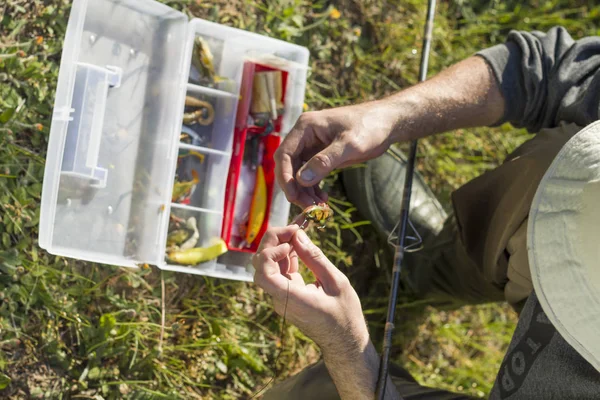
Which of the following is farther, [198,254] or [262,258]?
[198,254]

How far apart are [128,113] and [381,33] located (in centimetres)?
113

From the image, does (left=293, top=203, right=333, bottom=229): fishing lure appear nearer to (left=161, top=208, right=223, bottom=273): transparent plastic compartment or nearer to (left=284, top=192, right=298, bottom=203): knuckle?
(left=284, top=192, right=298, bottom=203): knuckle

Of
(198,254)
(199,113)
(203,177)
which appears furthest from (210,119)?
(198,254)

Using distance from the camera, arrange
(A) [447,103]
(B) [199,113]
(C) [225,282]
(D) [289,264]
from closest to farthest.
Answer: (D) [289,264]
(A) [447,103]
(B) [199,113]
(C) [225,282]

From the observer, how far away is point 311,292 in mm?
1604

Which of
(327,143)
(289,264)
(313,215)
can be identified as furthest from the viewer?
(327,143)

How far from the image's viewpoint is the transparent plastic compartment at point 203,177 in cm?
228

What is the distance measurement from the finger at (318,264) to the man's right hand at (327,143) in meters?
0.22

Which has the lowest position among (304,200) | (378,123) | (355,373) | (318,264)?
(355,373)

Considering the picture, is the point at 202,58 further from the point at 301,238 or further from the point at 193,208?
the point at 301,238

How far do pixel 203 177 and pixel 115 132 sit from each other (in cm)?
32

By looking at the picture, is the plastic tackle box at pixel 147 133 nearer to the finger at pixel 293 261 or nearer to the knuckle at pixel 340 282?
the finger at pixel 293 261

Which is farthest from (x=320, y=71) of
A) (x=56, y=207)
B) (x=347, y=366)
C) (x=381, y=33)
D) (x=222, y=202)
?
(x=347, y=366)

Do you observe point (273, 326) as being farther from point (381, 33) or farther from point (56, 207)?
point (381, 33)
